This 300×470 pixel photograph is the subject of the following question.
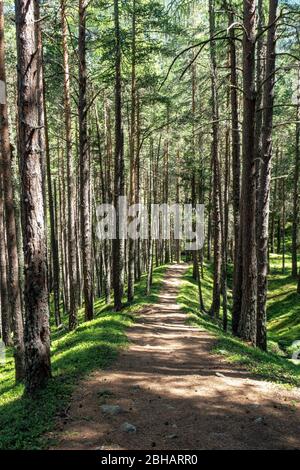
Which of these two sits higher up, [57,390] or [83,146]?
[83,146]

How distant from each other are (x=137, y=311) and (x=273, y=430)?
12.8 m

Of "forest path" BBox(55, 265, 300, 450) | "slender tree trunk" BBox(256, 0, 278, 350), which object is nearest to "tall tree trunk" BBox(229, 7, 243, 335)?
"slender tree trunk" BBox(256, 0, 278, 350)

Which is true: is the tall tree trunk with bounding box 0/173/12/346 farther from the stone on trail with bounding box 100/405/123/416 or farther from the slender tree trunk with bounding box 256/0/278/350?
the stone on trail with bounding box 100/405/123/416

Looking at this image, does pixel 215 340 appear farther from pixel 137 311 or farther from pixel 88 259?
pixel 137 311

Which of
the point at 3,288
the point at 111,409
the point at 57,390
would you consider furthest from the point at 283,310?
the point at 111,409

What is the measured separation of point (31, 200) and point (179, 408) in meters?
4.15

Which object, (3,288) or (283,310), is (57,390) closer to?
(3,288)

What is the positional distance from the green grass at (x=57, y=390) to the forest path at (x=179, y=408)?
0.79ft

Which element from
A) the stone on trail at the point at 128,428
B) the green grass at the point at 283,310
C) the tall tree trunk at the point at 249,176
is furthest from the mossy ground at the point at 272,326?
the stone on trail at the point at 128,428

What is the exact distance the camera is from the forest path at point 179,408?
5430 mm

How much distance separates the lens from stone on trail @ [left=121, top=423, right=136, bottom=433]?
567 cm

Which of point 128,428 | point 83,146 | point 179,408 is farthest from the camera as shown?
point 83,146

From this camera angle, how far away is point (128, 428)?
571 cm

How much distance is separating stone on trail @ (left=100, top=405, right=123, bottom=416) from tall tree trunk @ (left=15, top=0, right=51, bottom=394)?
1.40m
